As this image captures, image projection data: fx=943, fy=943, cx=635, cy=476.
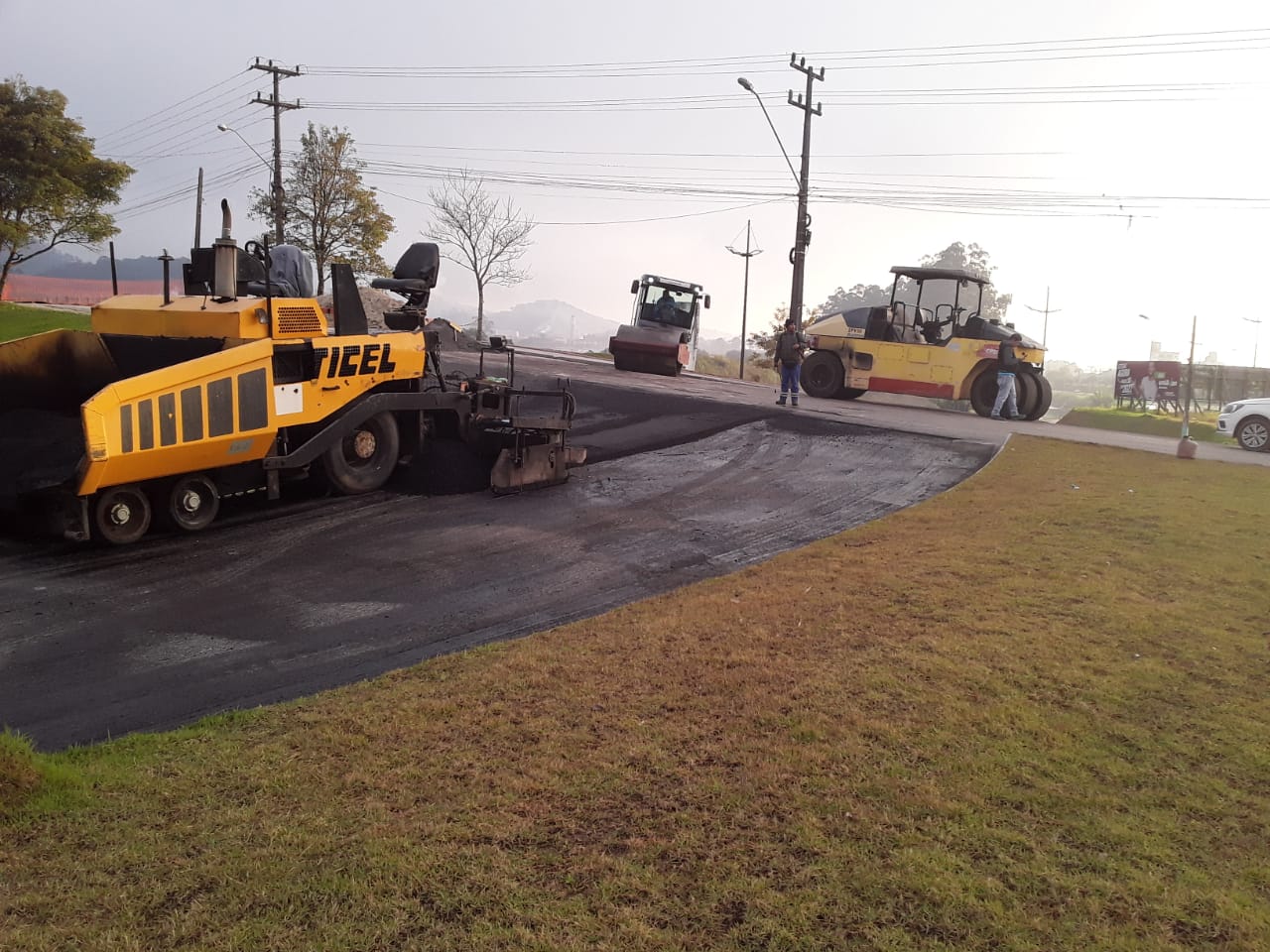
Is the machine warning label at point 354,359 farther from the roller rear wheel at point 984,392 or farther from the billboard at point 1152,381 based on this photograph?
the billboard at point 1152,381

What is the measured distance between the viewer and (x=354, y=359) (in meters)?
8.84

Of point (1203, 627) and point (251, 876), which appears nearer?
point (251, 876)

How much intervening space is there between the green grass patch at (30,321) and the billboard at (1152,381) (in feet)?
109

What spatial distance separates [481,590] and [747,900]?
4145 mm

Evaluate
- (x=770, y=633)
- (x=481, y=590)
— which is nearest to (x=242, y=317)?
(x=481, y=590)

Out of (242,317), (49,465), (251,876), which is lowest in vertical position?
(251,876)

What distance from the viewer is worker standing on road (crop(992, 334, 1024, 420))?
17.5 metres

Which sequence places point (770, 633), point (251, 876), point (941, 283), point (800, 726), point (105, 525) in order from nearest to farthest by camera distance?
point (251, 876)
point (800, 726)
point (770, 633)
point (105, 525)
point (941, 283)

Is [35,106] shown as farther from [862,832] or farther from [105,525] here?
[862,832]

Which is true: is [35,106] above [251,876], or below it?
above

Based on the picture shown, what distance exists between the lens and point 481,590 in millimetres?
6797

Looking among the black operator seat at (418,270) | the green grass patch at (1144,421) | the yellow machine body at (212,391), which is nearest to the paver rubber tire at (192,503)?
the yellow machine body at (212,391)

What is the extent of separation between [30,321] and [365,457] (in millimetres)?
20914

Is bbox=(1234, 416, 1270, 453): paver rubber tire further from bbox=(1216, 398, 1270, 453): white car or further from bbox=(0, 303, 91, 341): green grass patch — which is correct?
bbox=(0, 303, 91, 341): green grass patch
